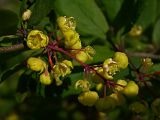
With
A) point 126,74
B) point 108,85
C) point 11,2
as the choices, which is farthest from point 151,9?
point 11,2

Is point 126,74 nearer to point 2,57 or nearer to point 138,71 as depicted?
point 138,71

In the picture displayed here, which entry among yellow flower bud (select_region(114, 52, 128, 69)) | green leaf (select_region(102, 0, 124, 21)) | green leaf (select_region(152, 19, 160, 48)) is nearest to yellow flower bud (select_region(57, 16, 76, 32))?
yellow flower bud (select_region(114, 52, 128, 69))

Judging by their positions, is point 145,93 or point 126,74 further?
point 145,93

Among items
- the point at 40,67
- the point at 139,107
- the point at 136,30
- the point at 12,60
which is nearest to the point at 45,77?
the point at 40,67

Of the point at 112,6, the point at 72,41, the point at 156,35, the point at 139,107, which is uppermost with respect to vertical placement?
the point at 112,6

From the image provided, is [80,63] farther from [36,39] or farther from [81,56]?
[36,39]

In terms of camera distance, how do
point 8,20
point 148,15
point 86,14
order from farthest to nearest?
point 148,15, point 86,14, point 8,20

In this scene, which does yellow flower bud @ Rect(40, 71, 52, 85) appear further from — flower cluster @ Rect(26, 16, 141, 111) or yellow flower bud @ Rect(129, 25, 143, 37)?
yellow flower bud @ Rect(129, 25, 143, 37)
